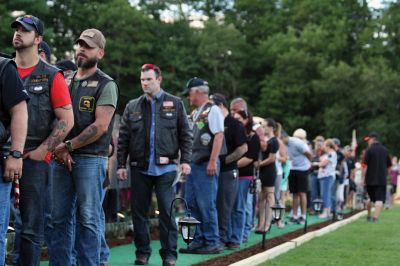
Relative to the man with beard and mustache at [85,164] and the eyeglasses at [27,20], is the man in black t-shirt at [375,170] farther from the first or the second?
the eyeglasses at [27,20]

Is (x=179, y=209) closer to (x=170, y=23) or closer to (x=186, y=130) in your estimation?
(x=186, y=130)

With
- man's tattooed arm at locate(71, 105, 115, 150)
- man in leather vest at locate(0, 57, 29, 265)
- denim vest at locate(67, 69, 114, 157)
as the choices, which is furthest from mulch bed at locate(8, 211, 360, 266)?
man in leather vest at locate(0, 57, 29, 265)

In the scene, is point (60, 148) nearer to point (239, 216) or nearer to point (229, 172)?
point (229, 172)

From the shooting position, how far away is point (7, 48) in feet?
132

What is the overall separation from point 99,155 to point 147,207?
2.27m

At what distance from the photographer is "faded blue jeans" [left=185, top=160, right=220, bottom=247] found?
1080 cm

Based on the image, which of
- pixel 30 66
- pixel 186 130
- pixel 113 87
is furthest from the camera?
pixel 186 130

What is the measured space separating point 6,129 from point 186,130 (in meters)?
3.55

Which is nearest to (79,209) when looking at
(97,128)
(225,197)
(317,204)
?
(97,128)

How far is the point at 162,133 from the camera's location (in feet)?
30.9

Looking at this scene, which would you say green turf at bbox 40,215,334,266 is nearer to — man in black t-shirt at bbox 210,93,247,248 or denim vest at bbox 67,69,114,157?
man in black t-shirt at bbox 210,93,247,248

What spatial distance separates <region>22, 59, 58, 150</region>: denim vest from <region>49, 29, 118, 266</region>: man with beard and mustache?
375 millimetres

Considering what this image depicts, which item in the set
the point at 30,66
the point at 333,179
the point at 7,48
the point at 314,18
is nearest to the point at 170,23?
the point at 314,18

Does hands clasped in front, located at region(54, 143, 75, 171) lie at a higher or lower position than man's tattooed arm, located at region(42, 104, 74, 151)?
lower
